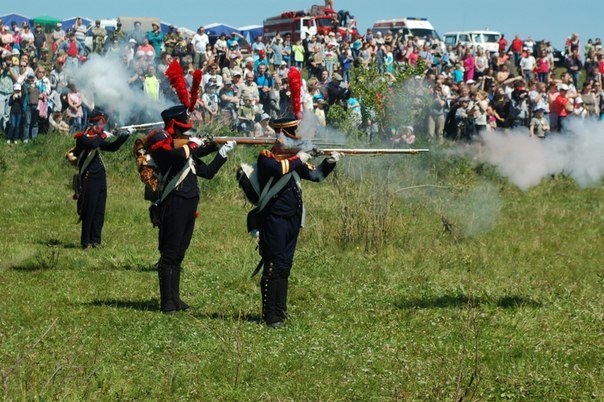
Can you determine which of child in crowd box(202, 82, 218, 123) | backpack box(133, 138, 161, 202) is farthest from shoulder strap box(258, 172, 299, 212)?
child in crowd box(202, 82, 218, 123)

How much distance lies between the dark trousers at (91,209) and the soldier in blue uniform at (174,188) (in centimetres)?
445

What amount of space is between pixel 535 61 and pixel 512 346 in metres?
27.5

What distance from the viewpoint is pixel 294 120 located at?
35.0ft

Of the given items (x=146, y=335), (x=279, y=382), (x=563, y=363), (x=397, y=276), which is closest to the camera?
(x=279, y=382)

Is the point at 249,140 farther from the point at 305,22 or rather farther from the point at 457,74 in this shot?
the point at 305,22

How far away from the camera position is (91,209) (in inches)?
608

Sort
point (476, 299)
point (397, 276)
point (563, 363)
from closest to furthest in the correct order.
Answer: point (563, 363)
point (476, 299)
point (397, 276)

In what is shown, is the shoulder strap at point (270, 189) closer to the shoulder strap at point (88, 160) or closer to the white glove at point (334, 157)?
the white glove at point (334, 157)

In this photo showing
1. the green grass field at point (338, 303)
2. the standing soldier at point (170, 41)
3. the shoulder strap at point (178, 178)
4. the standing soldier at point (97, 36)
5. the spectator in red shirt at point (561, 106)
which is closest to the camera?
the green grass field at point (338, 303)

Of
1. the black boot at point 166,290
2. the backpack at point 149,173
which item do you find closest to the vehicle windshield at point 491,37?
the backpack at point 149,173

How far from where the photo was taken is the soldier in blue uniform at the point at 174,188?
1100cm

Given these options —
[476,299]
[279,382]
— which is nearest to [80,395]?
[279,382]

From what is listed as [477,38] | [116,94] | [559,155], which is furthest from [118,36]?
[477,38]

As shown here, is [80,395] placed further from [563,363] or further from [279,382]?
[563,363]
